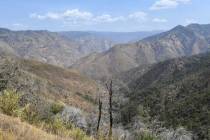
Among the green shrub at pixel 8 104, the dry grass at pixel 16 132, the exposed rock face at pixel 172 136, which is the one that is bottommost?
the exposed rock face at pixel 172 136

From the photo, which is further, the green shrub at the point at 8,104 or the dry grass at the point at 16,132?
the green shrub at the point at 8,104

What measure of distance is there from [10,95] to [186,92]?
110m

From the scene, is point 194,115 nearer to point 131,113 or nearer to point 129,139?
point 131,113

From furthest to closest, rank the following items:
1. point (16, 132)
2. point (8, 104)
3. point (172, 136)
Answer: point (172, 136)
point (8, 104)
point (16, 132)

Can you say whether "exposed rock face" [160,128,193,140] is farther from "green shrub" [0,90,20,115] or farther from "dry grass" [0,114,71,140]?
"dry grass" [0,114,71,140]

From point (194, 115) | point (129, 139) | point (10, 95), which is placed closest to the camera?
point (10, 95)

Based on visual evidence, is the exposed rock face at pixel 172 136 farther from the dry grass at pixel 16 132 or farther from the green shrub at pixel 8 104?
the dry grass at pixel 16 132

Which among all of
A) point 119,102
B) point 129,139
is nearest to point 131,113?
point 119,102

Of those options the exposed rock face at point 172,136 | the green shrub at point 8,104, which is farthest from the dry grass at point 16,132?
the exposed rock face at point 172,136

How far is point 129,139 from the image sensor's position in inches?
720

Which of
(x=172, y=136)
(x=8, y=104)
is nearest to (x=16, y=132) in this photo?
(x=8, y=104)

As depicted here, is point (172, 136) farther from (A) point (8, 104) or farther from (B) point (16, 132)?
(B) point (16, 132)

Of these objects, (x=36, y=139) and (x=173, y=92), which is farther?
(x=173, y=92)

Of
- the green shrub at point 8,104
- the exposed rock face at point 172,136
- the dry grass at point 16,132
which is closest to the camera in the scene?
the dry grass at point 16,132
